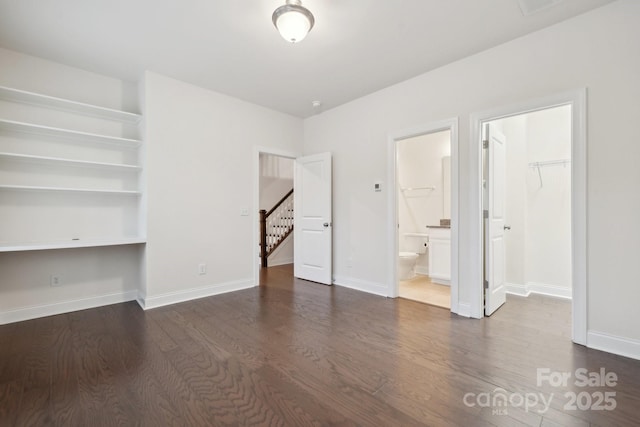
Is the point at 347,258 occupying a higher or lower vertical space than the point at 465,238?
lower

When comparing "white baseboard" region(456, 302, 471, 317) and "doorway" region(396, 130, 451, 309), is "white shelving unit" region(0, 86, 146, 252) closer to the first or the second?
"white baseboard" region(456, 302, 471, 317)

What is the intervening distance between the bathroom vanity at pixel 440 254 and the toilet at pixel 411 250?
37cm

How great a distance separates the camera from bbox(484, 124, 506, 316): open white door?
3010 mm

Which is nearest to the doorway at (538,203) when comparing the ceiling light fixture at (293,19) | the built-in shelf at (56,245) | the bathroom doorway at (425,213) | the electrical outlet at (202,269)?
the bathroom doorway at (425,213)

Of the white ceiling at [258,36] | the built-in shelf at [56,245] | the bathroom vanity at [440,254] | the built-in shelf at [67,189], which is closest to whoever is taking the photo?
the white ceiling at [258,36]

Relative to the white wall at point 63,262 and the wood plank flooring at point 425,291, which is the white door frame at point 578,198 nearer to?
the wood plank flooring at point 425,291

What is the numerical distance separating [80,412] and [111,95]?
3379 millimetres

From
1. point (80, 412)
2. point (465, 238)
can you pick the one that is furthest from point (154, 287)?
point (465, 238)

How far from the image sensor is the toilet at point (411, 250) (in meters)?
4.62

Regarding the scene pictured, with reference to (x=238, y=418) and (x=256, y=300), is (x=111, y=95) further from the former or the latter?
(x=238, y=418)

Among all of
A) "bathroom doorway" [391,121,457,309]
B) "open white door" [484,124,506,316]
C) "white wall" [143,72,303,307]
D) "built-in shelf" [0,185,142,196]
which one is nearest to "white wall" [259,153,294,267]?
"white wall" [143,72,303,307]

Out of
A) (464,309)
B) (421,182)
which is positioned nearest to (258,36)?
(464,309)

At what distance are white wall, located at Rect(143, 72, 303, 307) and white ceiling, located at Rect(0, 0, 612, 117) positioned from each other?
1.36 feet

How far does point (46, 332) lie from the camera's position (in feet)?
8.61
